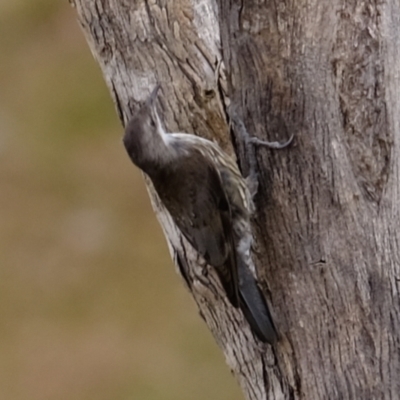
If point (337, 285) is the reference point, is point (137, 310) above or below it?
below

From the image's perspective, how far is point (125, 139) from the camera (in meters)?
2.54

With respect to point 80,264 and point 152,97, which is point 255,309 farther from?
point 80,264

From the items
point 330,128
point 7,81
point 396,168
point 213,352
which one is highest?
point 330,128

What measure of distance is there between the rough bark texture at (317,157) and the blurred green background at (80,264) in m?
2.57

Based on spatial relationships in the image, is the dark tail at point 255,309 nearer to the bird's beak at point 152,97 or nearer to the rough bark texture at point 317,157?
the rough bark texture at point 317,157

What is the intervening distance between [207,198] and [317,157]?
431mm

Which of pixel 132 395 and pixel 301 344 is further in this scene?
pixel 132 395

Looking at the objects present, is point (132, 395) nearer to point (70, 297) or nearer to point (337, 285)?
point (70, 297)

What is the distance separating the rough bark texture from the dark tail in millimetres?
37

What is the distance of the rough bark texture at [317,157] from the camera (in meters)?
2.21

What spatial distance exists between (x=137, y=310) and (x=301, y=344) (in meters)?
3.01

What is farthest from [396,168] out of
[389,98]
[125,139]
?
[125,139]

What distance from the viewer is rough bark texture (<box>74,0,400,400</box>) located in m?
2.21

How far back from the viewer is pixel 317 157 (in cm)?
226
